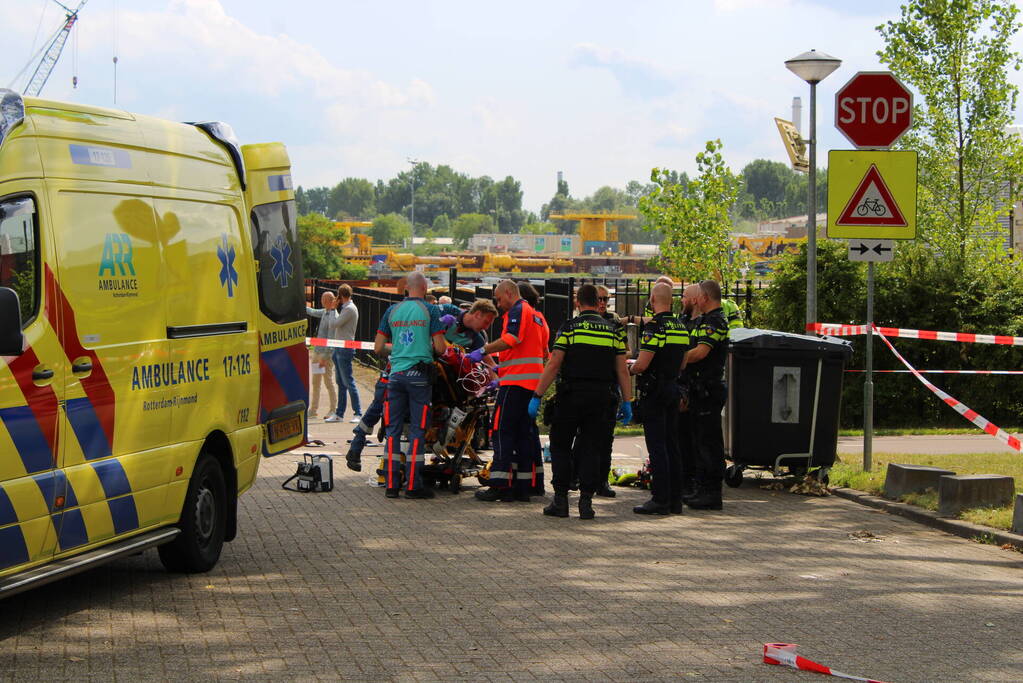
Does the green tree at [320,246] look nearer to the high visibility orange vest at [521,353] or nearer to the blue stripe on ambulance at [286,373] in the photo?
the high visibility orange vest at [521,353]

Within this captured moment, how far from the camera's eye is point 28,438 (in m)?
6.26

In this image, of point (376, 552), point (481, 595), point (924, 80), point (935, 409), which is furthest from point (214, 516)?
point (924, 80)

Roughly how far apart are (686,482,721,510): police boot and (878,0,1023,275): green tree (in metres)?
8.48

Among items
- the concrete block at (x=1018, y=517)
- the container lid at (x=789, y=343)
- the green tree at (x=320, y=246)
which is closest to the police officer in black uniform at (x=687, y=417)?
the container lid at (x=789, y=343)

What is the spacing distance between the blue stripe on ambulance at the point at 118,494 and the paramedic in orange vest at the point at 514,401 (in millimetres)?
4591

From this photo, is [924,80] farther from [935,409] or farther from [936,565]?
[936,565]

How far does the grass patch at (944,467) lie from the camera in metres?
10.5

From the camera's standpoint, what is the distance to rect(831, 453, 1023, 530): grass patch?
1048cm

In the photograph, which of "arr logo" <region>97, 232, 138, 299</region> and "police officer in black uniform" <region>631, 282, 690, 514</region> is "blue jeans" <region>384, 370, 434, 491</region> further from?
"arr logo" <region>97, 232, 138, 299</region>

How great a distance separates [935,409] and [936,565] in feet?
31.2

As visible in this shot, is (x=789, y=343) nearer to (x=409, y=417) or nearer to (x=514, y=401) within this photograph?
(x=514, y=401)

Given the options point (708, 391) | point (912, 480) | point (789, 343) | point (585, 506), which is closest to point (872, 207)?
point (789, 343)

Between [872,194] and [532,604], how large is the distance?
704cm

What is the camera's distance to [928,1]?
58.3ft
